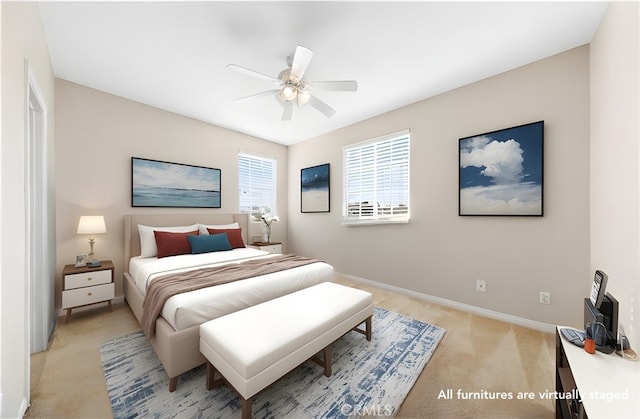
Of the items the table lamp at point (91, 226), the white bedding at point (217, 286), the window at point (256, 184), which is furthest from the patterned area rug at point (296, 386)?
the window at point (256, 184)

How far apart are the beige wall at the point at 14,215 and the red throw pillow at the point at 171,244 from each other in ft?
4.95

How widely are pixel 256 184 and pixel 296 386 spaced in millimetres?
3667

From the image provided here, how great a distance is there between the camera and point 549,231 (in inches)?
87.7

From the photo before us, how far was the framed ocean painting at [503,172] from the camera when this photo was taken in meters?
2.27

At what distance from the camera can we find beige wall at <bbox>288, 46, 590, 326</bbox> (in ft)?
6.94

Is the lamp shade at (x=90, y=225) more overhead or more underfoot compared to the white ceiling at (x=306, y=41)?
more underfoot

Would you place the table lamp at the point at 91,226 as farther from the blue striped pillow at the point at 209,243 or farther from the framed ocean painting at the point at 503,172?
the framed ocean painting at the point at 503,172

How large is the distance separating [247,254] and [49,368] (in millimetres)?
1790

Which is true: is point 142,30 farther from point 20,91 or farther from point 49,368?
point 49,368

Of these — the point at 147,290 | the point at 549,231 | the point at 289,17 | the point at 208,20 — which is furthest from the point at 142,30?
the point at 549,231

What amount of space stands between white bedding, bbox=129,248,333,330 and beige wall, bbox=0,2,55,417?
68 cm

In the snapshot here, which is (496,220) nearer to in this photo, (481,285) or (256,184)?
(481,285)

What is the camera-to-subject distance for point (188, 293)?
5.73 feet

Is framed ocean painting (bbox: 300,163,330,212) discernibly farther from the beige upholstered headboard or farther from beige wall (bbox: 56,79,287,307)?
beige wall (bbox: 56,79,287,307)
